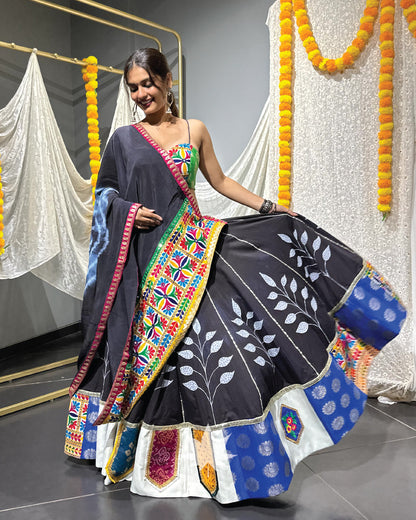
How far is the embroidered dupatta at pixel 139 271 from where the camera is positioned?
82.6 inches

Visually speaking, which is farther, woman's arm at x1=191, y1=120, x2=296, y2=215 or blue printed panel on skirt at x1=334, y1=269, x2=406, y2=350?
woman's arm at x1=191, y1=120, x2=296, y2=215

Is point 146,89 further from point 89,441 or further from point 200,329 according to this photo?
point 89,441

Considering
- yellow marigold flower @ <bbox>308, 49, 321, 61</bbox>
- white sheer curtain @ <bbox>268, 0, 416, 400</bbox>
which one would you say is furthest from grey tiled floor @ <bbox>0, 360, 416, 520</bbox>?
yellow marigold flower @ <bbox>308, 49, 321, 61</bbox>

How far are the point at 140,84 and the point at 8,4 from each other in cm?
238

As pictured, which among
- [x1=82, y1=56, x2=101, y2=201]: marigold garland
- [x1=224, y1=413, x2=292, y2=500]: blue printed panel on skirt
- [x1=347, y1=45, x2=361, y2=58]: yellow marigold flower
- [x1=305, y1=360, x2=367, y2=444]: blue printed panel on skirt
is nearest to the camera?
[x1=224, y1=413, x2=292, y2=500]: blue printed panel on skirt

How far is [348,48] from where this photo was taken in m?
2.97

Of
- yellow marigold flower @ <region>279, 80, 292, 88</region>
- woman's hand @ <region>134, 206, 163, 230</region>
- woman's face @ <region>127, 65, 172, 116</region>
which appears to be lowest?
woman's hand @ <region>134, 206, 163, 230</region>

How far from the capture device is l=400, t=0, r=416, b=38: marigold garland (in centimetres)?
273

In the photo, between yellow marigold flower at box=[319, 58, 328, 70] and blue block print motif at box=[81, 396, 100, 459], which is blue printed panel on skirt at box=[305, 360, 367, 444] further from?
yellow marigold flower at box=[319, 58, 328, 70]

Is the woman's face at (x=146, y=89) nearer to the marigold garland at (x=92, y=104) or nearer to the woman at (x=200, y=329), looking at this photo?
the woman at (x=200, y=329)

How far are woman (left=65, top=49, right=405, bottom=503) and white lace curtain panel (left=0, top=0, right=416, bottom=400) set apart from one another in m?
0.84

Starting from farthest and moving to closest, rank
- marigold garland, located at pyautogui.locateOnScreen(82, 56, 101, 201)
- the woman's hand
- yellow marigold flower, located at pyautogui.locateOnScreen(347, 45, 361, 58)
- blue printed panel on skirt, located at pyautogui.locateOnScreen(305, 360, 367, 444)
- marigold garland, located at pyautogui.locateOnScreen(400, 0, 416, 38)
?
1. marigold garland, located at pyautogui.locateOnScreen(82, 56, 101, 201)
2. yellow marigold flower, located at pyautogui.locateOnScreen(347, 45, 361, 58)
3. marigold garland, located at pyautogui.locateOnScreen(400, 0, 416, 38)
4. the woman's hand
5. blue printed panel on skirt, located at pyautogui.locateOnScreen(305, 360, 367, 444)

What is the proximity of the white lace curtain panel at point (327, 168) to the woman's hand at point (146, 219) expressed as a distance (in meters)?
1.21

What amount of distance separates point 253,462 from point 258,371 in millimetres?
291
